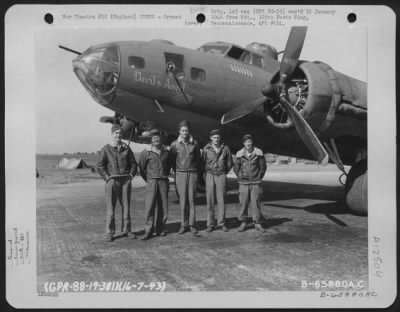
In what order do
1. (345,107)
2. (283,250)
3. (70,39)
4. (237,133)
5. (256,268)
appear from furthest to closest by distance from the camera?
(237,133) → (345,107) → (70,39) → (283,250) → (256,268)

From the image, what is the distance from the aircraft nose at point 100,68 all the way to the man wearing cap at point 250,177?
347cm

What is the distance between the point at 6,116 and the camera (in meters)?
7.44

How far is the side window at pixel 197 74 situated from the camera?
8766 mm

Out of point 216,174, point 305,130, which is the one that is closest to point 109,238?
point 216,174

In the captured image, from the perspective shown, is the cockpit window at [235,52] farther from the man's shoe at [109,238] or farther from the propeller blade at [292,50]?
the man's shoe at [109,238]

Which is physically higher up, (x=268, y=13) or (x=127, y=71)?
(x=268, y=13)

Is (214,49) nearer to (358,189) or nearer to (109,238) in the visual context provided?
(358,189)

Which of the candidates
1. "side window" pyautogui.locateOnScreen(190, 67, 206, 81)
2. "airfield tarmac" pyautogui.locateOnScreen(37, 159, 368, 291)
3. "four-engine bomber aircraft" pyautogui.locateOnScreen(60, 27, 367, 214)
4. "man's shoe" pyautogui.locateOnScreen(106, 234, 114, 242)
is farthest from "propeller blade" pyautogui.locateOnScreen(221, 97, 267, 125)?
"man's shoe" pyautogui.locateOnScreen(106, 234, 114, 242)

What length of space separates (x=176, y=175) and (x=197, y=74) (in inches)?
108

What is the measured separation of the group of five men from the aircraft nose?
114cm

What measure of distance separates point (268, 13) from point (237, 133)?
3822mm

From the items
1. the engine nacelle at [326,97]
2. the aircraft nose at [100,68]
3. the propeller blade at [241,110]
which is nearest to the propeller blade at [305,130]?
the engine nacelle at [326,97]

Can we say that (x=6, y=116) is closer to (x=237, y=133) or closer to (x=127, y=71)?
(x=127, y=71)

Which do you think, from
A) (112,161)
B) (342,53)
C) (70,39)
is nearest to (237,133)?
(342,53)
